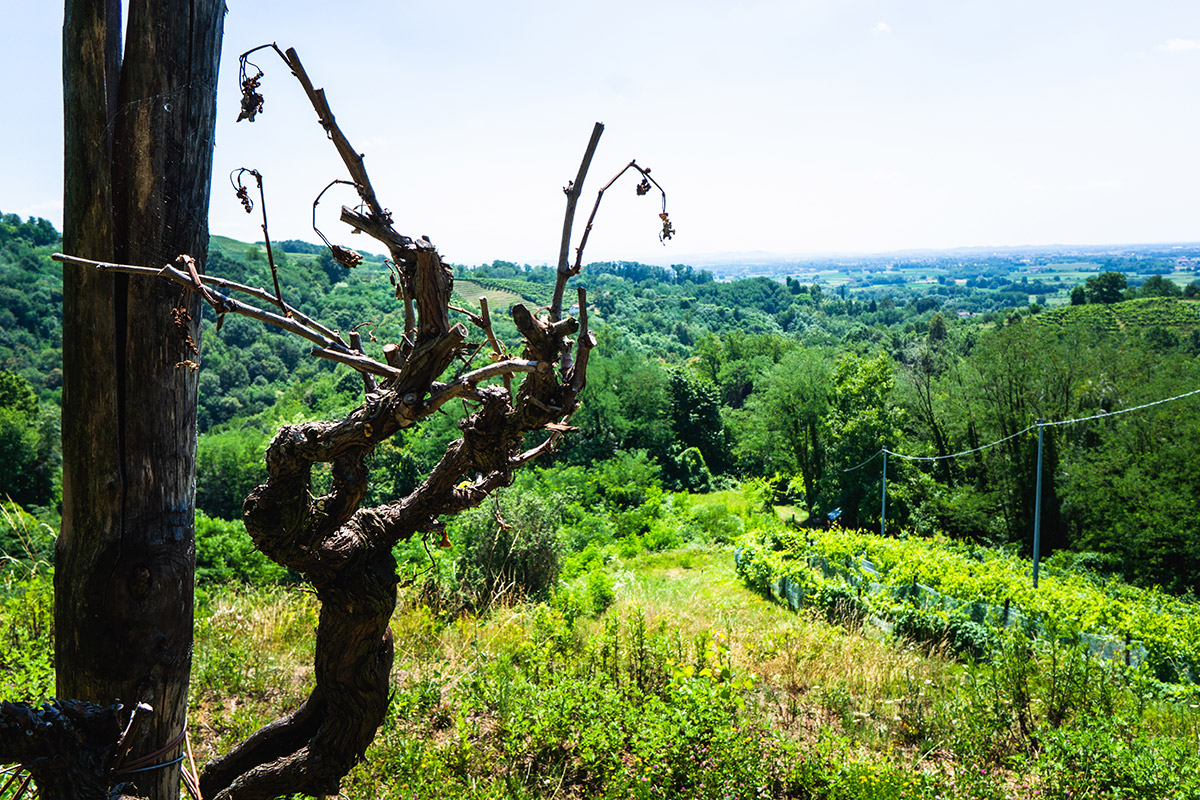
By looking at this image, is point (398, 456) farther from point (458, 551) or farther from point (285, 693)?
point (285, 693)

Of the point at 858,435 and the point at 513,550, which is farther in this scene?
the point at 858,435

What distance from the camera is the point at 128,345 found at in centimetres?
184

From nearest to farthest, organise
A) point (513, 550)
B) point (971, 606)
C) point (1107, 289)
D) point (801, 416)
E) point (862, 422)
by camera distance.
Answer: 1. point (513, 550)
2. point (971, 606)
3. point (862, 422)
4. point (801, 416)
5. point (1107, 289)

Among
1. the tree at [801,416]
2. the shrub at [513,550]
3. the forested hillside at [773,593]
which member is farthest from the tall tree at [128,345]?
the tree at [801,416]

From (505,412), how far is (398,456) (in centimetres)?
3079

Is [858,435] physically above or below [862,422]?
below

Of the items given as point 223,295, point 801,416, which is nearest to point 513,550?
point 223,295

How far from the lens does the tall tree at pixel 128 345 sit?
1793 millimetres

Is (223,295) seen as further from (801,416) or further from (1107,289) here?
(1107,289)

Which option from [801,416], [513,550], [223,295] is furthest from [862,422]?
[223,295]

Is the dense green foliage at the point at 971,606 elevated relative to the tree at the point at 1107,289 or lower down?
lower down

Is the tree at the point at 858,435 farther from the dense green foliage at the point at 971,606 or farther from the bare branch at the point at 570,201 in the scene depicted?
the bare branch at the point at 570,201

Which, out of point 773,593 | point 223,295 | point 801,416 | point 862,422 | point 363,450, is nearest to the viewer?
point 223,295

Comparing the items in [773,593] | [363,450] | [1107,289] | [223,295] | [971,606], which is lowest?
[773,593]
